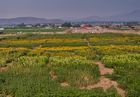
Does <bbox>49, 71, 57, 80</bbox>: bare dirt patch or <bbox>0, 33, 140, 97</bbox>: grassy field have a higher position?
<bbox>0, 33, 140, 97</bbox>: grassy field

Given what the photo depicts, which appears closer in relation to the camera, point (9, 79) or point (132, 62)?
point (9, 79)

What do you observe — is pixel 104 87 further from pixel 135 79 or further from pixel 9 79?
pixel 9 79

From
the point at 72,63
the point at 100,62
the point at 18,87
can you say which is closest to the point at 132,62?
the point at 100,62

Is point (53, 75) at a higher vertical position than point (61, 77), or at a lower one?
lower

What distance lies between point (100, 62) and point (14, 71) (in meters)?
7.86

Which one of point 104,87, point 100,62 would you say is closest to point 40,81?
point 104,87

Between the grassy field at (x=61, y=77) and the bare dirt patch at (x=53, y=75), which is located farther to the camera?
the bare dirt patch at (x=53, y=75)

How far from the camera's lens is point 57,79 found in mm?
20375

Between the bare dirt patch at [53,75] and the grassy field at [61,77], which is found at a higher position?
the grassy field at [61,77]

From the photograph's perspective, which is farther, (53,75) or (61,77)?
(53,75)

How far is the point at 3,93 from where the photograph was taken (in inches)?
703

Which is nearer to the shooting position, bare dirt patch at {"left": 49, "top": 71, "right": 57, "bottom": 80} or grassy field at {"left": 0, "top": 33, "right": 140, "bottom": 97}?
grassy field at {"left": 0, "top": 33, "right": 140, "bottom": 97}

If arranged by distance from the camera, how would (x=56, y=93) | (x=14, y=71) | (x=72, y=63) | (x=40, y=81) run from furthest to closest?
1. (x=72, y=63)
2. (x=14, y=71)
3. (x=40, y=81)
4. (x=56, y=93)

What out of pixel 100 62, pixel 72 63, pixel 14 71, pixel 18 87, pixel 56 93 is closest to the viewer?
pixel 56 93
